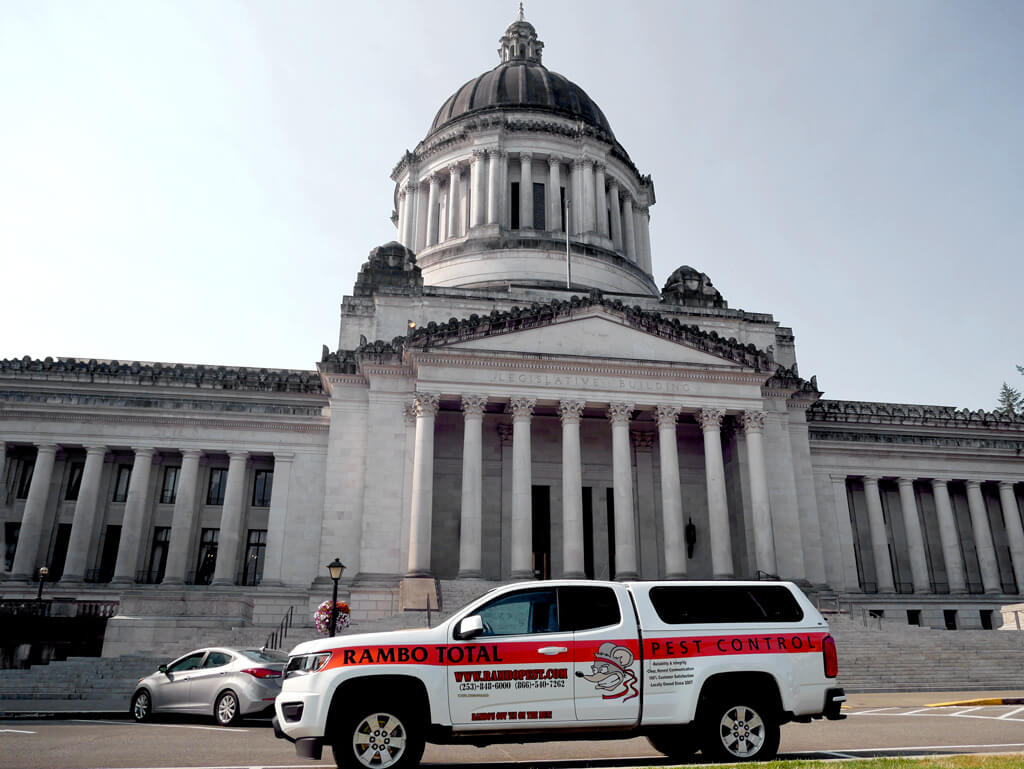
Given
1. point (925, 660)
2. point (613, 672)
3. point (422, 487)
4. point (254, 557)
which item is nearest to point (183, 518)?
point (254, 557)

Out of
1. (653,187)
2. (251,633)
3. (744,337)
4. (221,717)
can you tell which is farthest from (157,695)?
(653,187)

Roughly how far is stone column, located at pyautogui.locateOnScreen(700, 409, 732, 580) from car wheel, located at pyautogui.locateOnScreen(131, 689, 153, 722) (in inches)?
868

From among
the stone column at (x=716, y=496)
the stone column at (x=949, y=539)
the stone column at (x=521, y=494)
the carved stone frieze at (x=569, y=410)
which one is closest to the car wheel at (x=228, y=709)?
the stone column at (x=521, y=494)

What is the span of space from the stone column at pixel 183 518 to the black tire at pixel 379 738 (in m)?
31.4

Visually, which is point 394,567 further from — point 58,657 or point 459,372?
point 58,657

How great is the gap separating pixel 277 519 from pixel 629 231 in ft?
101

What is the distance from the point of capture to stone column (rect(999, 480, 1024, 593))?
43.9m

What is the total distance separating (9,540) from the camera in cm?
3884

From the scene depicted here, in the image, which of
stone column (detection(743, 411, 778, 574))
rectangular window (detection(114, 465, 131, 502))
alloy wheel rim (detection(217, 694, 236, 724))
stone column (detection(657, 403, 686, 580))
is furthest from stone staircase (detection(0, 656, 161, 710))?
stone column (detection(743, 411, 778, 574))

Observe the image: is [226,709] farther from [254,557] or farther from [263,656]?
[254,557]

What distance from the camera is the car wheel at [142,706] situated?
17156 mm

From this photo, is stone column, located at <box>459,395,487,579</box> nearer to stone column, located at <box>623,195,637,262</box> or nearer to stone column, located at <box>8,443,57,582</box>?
stone column, located at <box>8,443,57,582</box>

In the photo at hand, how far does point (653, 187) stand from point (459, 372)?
33.1 meters

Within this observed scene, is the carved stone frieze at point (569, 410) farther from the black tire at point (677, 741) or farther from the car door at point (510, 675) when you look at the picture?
the car door at point (510, 675)
